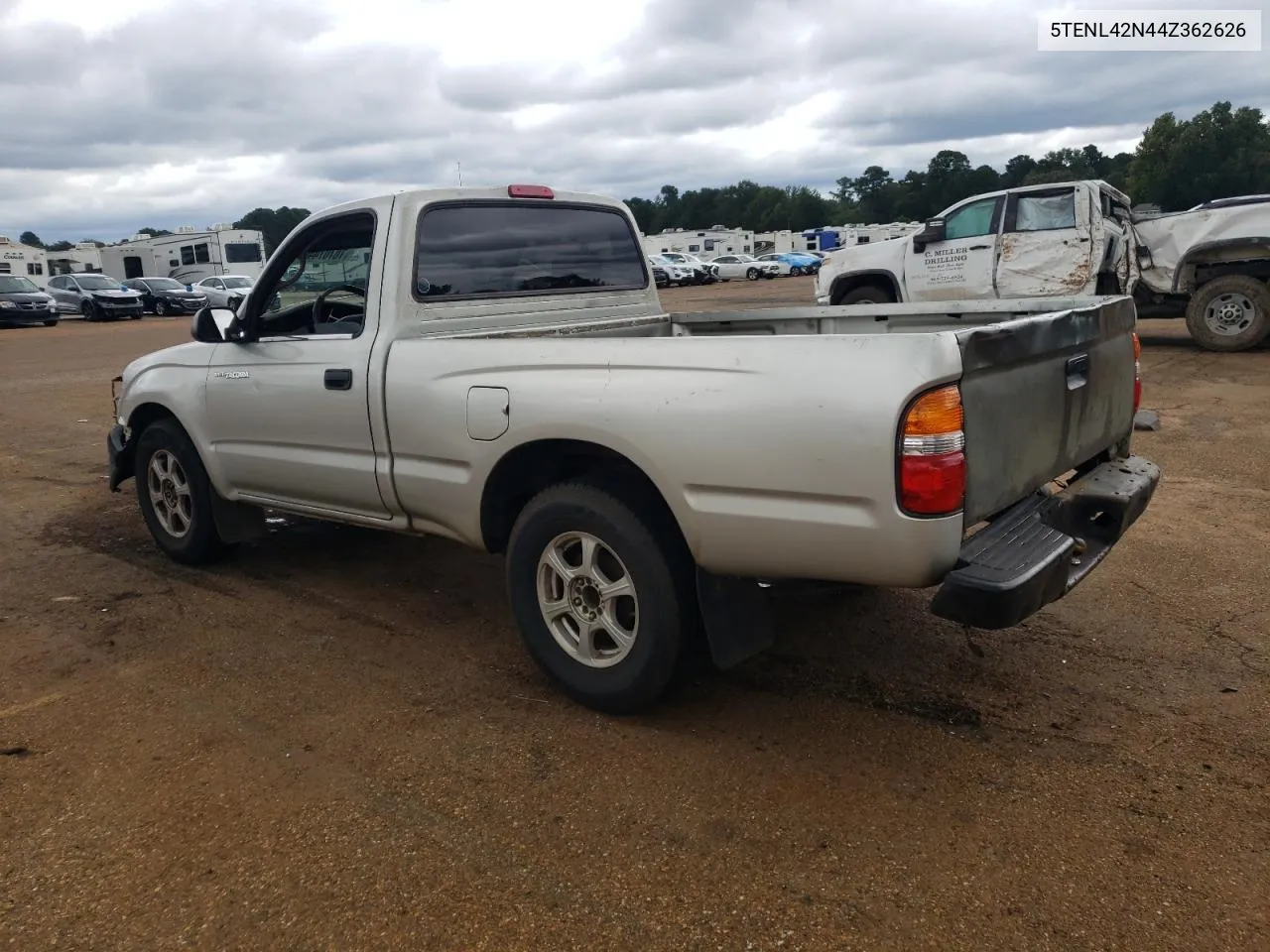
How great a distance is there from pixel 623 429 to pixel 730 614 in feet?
2.28

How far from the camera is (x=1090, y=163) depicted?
93.9 m

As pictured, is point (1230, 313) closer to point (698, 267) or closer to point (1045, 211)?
point (1045, 211)

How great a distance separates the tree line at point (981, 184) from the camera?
66.5 metres

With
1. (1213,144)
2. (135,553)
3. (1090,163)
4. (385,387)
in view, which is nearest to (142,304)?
(135,553)

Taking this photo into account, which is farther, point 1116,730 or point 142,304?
point 142,304

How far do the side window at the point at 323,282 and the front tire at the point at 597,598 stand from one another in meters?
1.33

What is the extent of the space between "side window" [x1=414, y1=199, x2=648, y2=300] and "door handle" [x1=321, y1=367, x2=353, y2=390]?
17.2 inches

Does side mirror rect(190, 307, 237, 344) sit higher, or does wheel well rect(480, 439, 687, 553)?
side mirror rect(190, 307, 237, 344)

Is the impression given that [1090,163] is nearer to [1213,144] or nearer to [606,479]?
[1213,144]

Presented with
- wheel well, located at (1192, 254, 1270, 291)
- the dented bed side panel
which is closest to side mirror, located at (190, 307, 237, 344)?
the dented bed side panel

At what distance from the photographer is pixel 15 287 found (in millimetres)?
27641

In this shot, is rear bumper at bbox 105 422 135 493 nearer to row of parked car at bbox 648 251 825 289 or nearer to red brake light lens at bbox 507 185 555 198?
red brake light lens at bbox 507 185 555 198

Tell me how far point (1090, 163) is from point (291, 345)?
344ft

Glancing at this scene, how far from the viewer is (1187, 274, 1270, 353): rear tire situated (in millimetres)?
11055
